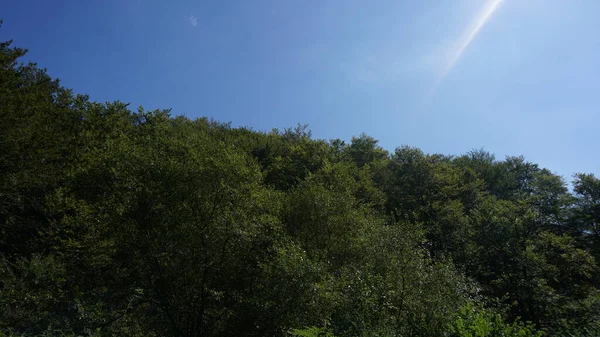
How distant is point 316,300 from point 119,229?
33.6 ft

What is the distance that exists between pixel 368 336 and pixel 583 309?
20.9m

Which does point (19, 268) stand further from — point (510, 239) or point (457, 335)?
point (510, 239)

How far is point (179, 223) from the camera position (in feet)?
53.6

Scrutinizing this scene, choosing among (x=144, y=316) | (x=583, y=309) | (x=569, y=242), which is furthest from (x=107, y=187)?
(x=569, y=242)

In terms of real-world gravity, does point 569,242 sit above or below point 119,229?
above

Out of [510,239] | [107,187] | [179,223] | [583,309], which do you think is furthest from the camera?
[510,239]

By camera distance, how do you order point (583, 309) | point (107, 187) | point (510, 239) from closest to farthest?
1. point (107, 187)
2. point (583, 309)
3. point (510, 239)

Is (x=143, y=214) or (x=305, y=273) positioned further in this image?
(x=143, y=214)

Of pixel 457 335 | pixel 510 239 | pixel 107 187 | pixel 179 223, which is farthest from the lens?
pixel 510 239

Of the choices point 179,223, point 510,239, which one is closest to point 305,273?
point 179,223

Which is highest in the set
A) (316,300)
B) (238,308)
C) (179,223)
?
(179,223)

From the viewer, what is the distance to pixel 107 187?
696 inches

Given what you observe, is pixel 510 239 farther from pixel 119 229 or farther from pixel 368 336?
pixel 119 229

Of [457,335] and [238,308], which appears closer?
[457,335]
